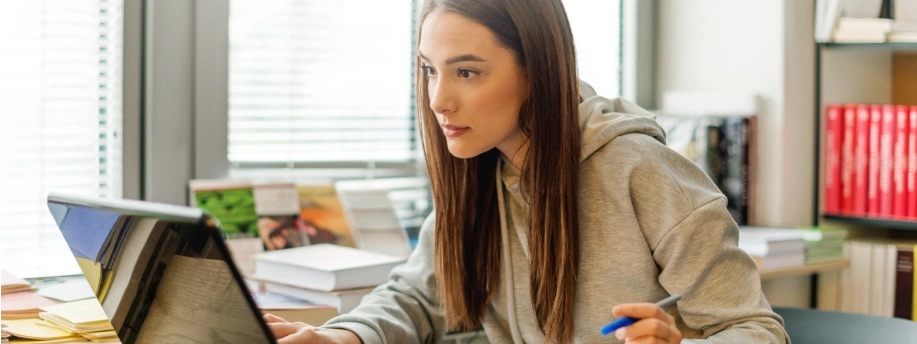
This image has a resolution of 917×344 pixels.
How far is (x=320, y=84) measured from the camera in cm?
220

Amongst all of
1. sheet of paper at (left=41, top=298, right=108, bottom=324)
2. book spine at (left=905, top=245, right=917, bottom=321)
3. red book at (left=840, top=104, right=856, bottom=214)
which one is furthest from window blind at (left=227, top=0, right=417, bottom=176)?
book spine at (left=905, top=245, right=917, bottom=321)

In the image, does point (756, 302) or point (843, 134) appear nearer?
point (756, 302)

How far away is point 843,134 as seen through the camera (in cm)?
246

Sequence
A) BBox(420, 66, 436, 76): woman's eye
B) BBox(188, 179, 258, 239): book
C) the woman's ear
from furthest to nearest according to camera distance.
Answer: BBox(188, 179, 258, 239): book, the woman's ear, BBox(420, 66, 436, 76): woman's eye

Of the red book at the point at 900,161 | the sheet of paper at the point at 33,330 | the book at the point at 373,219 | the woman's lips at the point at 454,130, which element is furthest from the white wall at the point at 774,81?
the sheet of paper at the point at 33,330

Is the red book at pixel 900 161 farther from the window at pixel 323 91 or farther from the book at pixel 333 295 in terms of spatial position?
the book at pixel 333 295

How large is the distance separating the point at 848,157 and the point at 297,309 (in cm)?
150

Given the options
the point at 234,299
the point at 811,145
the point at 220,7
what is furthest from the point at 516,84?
the point at 811,145

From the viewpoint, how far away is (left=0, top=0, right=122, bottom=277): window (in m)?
1.76

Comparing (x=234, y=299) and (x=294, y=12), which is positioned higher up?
(x=294, y=12)

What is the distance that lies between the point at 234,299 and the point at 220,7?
1187 millimetres

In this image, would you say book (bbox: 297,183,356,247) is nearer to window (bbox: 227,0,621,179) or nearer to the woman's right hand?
window (bbox: 227,0,621,179)

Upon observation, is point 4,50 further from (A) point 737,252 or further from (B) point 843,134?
(B) point 843,134

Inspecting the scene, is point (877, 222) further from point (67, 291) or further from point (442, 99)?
point (67, 291)
